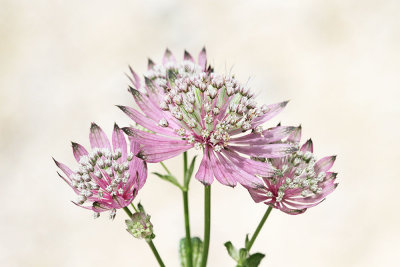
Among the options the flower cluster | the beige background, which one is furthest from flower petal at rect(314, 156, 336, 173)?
the beige background

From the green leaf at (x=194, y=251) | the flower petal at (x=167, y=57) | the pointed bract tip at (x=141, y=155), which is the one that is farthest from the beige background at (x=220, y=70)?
the pointed bract tip at (x=141, y=155)

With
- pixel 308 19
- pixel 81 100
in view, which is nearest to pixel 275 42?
pixel 308 19

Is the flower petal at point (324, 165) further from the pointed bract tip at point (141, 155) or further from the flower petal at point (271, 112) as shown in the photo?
the pointed bract tip at point (141, 155)

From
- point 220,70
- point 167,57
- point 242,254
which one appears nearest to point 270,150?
point 242,254

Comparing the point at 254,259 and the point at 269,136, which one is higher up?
the point at 269,136

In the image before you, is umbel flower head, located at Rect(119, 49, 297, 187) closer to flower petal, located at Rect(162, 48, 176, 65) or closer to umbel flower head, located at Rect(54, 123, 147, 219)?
umbel flower head, located at Rect(54, 123, 147, 219)

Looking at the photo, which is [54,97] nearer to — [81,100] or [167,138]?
[81,100]

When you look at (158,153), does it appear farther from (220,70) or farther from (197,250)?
(220,70)

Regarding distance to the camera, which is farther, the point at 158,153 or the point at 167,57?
the point at 167,57
